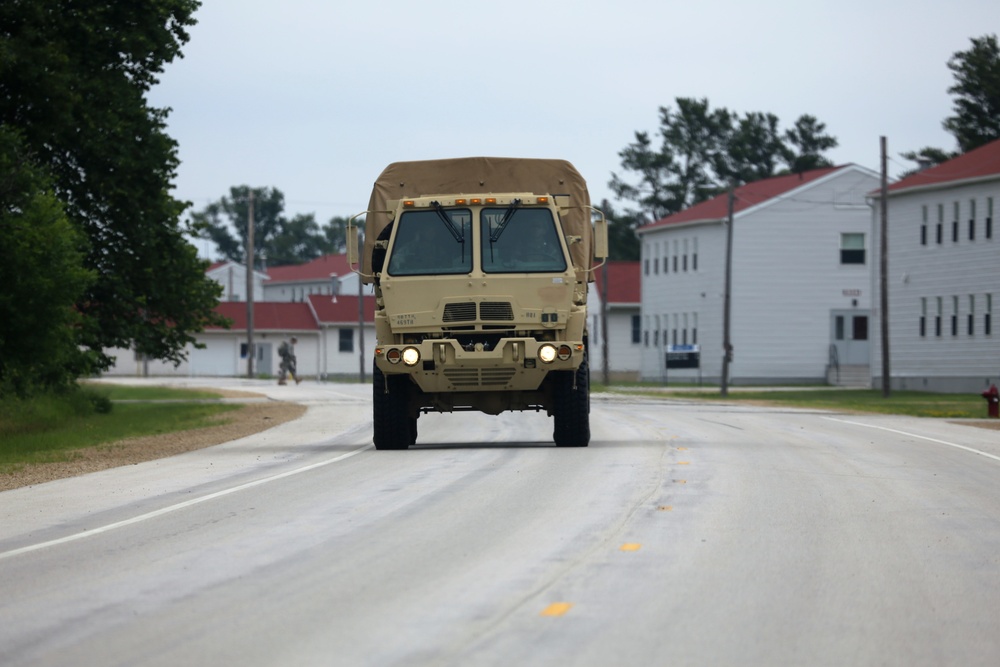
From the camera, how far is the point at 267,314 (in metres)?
90.5

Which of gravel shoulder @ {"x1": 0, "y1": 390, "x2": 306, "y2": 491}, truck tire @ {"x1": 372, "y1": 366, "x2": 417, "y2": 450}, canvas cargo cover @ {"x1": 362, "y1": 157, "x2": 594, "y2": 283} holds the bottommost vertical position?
gravel shoulder @ {"x1": 0, "y1": 390, "x2": 306, "y2": 491}

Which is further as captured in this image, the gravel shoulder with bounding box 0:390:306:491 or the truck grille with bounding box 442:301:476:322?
the truck grille with bounding box 442:301:476:322

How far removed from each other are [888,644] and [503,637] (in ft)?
6.02

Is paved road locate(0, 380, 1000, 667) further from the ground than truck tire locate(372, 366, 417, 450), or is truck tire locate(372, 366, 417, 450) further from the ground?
truck tire locate(372, 366, 417, 450)

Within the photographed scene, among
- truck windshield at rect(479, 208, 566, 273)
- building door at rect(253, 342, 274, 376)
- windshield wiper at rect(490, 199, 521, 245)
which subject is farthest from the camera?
building door at rect(253, 342, 274, 376)

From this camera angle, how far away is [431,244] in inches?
741

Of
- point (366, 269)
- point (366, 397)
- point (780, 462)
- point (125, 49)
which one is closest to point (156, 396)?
point (366, 397)

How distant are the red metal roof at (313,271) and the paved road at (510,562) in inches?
3808

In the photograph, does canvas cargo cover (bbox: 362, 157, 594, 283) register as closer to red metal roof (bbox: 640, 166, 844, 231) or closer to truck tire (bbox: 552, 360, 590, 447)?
truck tire (bbox: 552, 360, 590, 447)

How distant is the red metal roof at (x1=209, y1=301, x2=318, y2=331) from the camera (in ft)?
293

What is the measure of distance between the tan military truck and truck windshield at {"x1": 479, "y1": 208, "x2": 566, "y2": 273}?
0.01 m

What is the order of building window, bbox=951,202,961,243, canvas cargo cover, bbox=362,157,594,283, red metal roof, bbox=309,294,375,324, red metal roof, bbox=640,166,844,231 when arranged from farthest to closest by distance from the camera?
red metal roof, bbox=309,294,375,324, red metal roof, bbox=640,166,844,231, building window, bbox=951,202,961,243, canvas cargo cover, bbox=362,157,594,283

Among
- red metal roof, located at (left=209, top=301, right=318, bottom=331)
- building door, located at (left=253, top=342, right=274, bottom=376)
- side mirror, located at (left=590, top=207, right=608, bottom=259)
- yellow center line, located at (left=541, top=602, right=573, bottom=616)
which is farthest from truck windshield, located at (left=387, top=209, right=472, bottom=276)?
building door, located at (left=253, top=342, right=274, bottom=376)

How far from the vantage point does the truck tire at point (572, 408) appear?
1902 centimetres
